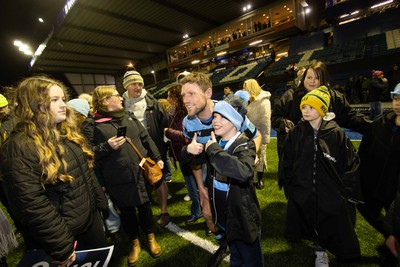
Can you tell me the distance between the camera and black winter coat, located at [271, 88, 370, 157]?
2594mm

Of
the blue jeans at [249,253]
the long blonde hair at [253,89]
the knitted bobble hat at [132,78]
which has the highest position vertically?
the knitted bobble hat at [132,78]

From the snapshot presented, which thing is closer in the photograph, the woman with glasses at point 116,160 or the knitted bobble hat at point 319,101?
the knitted bobble hat at point 319,101

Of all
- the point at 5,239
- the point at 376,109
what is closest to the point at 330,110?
the point at 5,239

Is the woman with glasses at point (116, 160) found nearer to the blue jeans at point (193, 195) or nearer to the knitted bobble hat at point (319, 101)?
the blue jeans at point (193, 195)

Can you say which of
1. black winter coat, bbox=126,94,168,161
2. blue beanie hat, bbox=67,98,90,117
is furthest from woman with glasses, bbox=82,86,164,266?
black winter coat, bbox=126,94,168,161

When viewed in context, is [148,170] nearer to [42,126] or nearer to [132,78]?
[42,126]

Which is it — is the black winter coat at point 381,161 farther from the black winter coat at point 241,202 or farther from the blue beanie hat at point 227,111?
the blue beanie hat at point 227,111

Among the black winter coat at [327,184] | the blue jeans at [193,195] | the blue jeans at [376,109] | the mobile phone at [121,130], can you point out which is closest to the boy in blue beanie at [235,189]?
the black winter coat at [327,184]

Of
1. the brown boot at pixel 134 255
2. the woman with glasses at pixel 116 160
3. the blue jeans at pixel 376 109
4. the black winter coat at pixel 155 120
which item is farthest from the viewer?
the blue jeans at pixel 376 109

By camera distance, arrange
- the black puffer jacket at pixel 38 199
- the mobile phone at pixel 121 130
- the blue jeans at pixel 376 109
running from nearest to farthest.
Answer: the black puffer jacket at pixel 38 199 < the mobile phone at pixel 121 130 < the blue jeans at pixel 376 109

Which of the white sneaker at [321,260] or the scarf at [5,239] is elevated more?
the scarf at [5,239]

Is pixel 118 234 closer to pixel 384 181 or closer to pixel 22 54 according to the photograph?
pixel 384 181

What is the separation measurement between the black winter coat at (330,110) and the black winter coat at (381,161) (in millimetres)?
200

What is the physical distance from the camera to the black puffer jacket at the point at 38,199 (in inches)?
55.1
